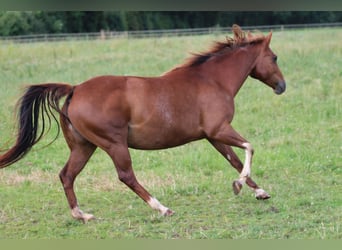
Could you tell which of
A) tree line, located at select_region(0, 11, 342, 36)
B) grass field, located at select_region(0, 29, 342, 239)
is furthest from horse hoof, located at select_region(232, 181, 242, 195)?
tree line, located at select_region(0, 11, 342, 36)

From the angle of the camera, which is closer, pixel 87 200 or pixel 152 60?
pixel 87 200

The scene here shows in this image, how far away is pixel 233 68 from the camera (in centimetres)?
599

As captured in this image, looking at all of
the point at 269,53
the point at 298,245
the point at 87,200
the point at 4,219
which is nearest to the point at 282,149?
the point at 269,53

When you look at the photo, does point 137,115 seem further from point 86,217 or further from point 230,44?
point 230,44

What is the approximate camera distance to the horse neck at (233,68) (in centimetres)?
590

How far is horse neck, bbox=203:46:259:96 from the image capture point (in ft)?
19.4

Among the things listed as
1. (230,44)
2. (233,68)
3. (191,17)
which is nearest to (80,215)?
(233,68)

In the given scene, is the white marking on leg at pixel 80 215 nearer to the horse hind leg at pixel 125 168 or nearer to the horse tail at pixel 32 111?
the horse hind leg at pixel 125 168

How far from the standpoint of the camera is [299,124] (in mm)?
9781

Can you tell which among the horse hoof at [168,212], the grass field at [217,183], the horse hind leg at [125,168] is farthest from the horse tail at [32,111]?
the horse hoof at [168,212]

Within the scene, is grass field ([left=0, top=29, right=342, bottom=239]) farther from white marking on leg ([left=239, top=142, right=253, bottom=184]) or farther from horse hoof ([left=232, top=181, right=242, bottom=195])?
white marking on leg ([left=239, top=142, right=253, bottom=184])

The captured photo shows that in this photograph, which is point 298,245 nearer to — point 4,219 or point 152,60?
point 4,219

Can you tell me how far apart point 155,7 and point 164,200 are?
4.92 m

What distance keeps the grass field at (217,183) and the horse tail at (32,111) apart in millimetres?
128
